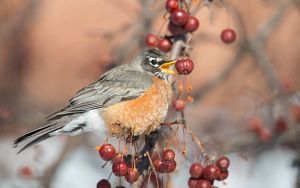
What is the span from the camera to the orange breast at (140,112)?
10.9 ft

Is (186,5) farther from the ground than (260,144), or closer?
farther from the ground

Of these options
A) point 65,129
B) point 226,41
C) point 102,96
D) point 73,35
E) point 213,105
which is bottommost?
point 65,129

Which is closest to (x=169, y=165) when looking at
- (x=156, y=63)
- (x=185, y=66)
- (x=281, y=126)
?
(x=185, y=66)

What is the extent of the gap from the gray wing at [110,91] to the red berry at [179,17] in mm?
608

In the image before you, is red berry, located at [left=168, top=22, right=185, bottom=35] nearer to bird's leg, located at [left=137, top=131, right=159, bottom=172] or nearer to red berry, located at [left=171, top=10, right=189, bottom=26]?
red berry, located at [left=171, top=10, right=189, bottom=26]

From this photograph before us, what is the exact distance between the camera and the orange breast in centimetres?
332

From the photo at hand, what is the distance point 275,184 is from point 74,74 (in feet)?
11.6

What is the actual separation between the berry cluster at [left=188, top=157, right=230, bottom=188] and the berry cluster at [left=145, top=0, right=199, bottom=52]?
713 millimetres

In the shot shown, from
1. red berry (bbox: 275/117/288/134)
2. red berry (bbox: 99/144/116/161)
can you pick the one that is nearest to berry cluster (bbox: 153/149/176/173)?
red berry (bbox: 99/144/116/161)

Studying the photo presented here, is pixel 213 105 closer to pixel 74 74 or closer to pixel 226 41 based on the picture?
pixel 74 74

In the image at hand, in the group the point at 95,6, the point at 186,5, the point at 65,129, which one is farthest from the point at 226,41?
the point at 95,6

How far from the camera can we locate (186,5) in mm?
3154

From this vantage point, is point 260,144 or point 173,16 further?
point 260,144

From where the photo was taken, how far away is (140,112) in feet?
11.3
